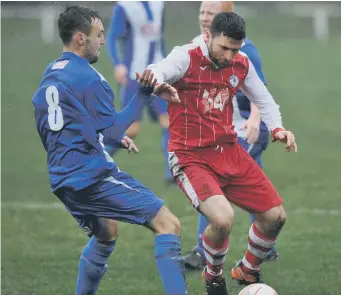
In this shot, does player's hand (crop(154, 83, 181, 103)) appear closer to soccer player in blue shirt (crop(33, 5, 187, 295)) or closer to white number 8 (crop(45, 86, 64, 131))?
soccer player in blue shirt (crop(33, 5, 187, 295))

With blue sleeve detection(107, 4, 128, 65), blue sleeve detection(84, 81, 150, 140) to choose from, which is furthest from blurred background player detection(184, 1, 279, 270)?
blue sleeve detection(107, 4, 128, 65)

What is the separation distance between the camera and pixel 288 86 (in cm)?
1912

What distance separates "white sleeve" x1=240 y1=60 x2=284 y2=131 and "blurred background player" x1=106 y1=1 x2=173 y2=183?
4369 mm

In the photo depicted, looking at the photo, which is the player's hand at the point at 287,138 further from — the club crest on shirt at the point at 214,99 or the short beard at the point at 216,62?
the short beard at the point at 216,62

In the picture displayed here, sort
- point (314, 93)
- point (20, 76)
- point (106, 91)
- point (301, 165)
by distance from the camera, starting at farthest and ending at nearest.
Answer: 1. point (20, 76)
2. point (314, 93)
3. point (301, 165)
4. point (106, 91)

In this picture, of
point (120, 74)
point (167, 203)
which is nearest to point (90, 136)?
point (167, 203)

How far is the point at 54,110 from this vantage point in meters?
5.73

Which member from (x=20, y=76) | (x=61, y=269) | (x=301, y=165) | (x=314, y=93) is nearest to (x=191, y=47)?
(x=61, y=269)

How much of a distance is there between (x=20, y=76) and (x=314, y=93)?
5724mm

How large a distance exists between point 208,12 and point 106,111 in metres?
2.09

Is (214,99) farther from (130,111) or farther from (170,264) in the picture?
(170,264)

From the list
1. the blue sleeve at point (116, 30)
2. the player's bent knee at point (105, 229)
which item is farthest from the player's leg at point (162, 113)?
the player's bent knee at point (105, 229)

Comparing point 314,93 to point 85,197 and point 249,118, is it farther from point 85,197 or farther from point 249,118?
point 85,197

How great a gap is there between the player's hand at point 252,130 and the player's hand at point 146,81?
1541mm
